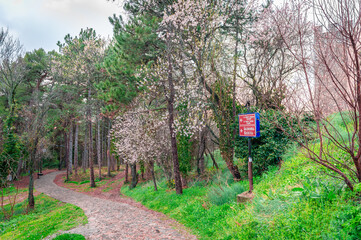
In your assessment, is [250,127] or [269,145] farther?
[269,145]

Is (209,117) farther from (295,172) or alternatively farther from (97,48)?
(97,48)

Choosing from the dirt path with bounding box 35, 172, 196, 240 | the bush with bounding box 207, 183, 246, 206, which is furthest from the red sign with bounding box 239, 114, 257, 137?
the dirt path with bounding box 35, 172, 196, 240

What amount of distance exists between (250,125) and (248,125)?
0.07 meters

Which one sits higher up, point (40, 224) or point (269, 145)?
point (269, 145)

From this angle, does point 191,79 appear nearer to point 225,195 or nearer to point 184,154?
point 184,154

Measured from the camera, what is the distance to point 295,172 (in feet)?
15.3

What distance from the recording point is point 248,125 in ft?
18.7

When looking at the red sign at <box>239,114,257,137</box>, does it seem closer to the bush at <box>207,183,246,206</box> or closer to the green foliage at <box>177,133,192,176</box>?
the bush at <box>207,183,246,206</box>

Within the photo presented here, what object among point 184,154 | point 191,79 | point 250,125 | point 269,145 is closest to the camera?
point 250,125

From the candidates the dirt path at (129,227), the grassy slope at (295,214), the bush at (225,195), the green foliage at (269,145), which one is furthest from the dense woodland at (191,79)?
the grassy slope at (295,214)

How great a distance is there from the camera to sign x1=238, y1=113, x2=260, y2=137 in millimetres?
5523

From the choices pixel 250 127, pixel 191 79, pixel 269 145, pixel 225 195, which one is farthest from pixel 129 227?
pixel 191 79

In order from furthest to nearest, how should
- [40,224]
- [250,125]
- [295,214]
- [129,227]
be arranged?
[40,224], [129,227], [250,125], [295,214]

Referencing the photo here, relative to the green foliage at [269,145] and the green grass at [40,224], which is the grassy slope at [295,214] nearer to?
the green foliage at [269,145]
